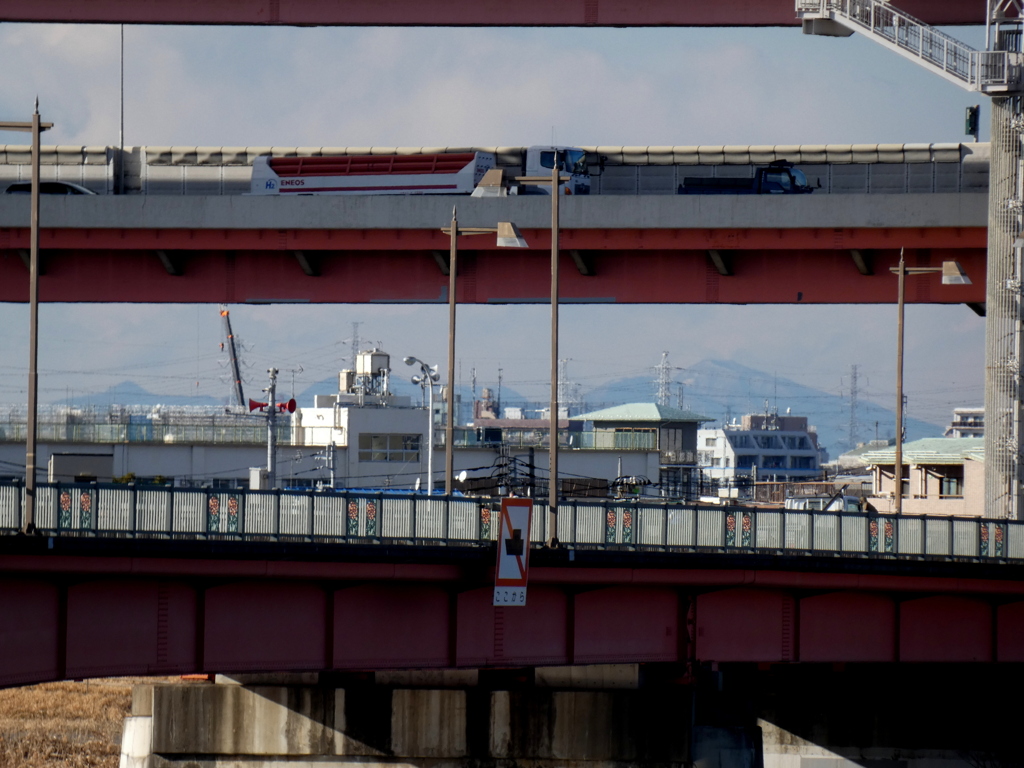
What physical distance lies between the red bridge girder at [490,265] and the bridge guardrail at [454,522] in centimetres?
1006

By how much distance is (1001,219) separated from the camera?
4069 cm

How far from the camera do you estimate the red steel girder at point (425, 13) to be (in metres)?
41.8

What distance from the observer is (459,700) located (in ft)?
136

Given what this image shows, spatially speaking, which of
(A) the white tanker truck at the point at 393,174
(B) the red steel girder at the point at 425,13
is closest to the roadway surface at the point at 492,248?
(A) the white tanker truck at the point at 393,174

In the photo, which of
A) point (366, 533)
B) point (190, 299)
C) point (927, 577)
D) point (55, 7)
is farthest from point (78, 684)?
point (927, 577)

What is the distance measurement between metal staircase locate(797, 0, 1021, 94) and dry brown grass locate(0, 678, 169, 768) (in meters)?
35.9

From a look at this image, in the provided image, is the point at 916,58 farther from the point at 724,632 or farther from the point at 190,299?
the point at 190,299

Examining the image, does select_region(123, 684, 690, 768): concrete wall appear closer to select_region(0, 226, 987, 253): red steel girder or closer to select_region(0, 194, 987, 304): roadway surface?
select_region(0, 194, 987, 304): roadway surface

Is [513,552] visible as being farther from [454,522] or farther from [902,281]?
[902,281]

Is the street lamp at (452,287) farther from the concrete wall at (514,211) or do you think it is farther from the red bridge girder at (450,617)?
the red bridge girder at (450,617)

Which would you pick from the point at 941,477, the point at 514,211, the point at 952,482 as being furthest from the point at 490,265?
the point at 952,482

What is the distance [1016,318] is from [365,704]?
71.4 ft

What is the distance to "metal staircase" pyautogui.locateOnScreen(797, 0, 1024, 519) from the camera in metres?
40.4

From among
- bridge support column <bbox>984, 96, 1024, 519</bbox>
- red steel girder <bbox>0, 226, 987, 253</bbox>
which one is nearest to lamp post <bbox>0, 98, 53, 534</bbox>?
red steel girder <bbox>0, 226, 987, 253</bbox>
